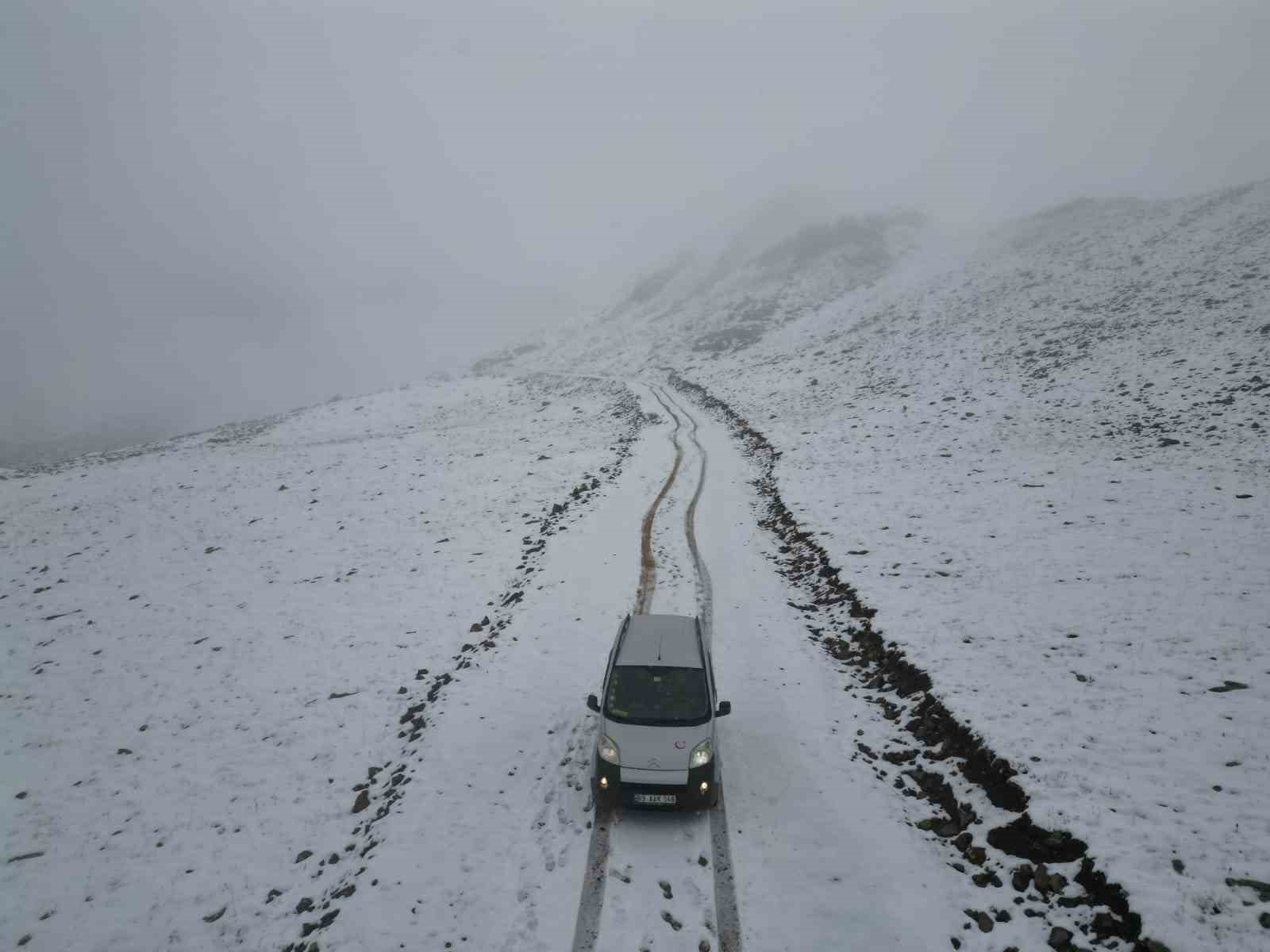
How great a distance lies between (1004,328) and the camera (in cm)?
3784

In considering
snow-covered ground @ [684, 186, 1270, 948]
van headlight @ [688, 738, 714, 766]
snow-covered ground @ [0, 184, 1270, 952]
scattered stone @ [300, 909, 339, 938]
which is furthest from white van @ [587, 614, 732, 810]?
snow-covered ground @ [684, 186, 1270, 948]

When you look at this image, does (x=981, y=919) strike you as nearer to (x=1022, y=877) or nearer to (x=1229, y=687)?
(x=1022, y=877)

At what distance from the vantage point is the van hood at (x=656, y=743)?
26.4 ft

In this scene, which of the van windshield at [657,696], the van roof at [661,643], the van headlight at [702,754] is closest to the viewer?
the van headlight at [702,754]

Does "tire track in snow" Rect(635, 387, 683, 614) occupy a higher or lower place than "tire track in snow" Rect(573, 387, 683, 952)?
higher

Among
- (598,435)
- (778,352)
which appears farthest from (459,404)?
(778,352)

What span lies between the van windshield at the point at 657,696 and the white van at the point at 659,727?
12 mm

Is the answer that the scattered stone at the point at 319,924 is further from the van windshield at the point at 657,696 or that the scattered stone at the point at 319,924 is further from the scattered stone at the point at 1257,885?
the scattered stone at the point at 1257,885

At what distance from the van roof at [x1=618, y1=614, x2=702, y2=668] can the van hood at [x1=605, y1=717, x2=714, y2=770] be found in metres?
1.02

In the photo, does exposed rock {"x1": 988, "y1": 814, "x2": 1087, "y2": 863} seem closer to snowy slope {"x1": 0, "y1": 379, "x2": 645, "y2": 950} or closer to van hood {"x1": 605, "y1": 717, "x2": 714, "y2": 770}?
van hood {"x1": 605, "y1": 717, "x2": 714, "y2": 770}

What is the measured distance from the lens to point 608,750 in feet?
27.3

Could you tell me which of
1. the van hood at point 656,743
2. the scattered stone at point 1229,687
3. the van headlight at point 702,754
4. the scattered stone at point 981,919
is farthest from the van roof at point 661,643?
the scattered stone at point 1229,687

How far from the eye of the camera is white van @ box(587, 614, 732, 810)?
A: 26.2ft

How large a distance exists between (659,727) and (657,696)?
0.48m
